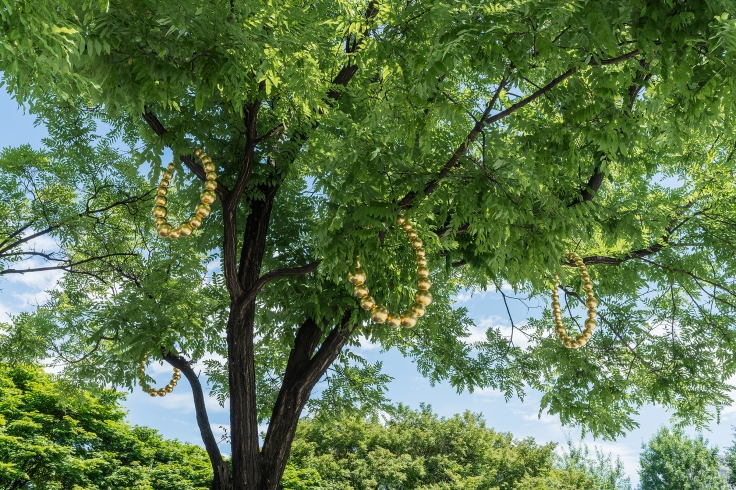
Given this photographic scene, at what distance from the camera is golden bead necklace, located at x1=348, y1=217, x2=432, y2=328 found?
420 centimetres

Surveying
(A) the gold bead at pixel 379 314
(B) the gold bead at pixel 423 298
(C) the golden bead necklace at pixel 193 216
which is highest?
(C) the golden bead necklace at pixel 193 216

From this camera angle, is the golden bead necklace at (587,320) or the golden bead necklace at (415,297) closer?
the golden bead necklace at (415,297)

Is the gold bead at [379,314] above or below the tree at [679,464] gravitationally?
below

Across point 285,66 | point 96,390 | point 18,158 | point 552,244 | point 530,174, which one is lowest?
point 96,390

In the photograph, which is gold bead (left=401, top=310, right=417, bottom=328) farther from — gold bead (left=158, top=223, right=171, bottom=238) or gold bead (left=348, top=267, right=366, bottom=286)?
gold bead (left=158, top=223, right=171, bottom=238)

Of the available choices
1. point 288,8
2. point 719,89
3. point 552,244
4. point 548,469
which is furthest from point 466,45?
→ point 548,469

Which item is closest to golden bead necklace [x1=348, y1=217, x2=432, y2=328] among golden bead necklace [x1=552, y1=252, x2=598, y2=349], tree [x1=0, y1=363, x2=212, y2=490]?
golden bead necklace [x1=552, y1=252, x2=598, y2=349]

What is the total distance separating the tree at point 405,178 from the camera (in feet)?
11.4

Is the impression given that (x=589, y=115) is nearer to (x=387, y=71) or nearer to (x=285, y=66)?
(x=387, y=71)

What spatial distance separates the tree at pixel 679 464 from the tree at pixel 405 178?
70.4 feet

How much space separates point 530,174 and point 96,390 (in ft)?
21.0

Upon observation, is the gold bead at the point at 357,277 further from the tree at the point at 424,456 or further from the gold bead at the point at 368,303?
the tree at the point at 424,456

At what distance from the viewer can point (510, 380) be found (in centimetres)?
915

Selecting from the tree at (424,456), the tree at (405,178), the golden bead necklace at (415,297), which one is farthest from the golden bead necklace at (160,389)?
the tree at (424,456)
